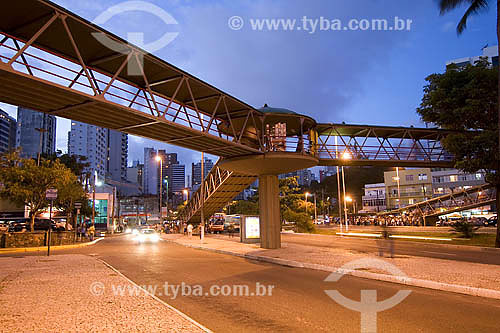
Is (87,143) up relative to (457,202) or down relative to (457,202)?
up

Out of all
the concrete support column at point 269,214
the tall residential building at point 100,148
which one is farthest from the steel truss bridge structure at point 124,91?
the tall residential building at point 100,148

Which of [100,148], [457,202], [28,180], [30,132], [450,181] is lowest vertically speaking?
[457,202]

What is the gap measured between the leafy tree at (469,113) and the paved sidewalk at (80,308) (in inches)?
915

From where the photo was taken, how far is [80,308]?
7.78 m

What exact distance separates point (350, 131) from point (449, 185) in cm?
6887

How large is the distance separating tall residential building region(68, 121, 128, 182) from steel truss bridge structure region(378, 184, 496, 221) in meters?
111

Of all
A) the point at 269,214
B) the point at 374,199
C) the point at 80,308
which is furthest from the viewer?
the point at 374,199

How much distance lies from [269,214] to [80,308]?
15745 millimetres

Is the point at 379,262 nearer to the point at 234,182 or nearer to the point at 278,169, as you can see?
the point at 278,169

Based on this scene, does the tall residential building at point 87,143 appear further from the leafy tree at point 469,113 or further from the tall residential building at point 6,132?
the leafy tree at point 469,113

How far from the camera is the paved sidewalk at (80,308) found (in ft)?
21.2

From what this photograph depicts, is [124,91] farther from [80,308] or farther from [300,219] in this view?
[300,219]

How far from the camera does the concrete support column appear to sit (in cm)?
2266

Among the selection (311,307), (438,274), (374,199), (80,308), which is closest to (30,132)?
(374,199)
